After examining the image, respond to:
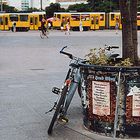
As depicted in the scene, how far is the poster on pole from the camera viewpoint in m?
6.64

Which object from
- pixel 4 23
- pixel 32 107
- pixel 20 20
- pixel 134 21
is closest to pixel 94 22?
pixel 20 20

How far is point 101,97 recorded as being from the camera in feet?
22.0

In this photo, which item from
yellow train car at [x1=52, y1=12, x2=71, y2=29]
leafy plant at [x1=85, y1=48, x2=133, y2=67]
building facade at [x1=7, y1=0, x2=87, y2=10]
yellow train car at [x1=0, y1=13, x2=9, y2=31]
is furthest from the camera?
building facade at [x1=7, y1=0, x2=87, y2=10]

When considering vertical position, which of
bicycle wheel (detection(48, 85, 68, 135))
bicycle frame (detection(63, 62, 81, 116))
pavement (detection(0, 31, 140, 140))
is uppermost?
bicycle frame (detection(63, 62, 81, 116))


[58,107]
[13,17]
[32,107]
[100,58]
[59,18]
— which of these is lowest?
[32,107]

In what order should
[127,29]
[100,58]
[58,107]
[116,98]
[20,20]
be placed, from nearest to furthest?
[116,98]
[58,107]
[100,58]
[127,29]
[20,20]

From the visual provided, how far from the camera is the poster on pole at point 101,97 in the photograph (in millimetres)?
6645

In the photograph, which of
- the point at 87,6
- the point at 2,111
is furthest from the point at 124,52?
the point at 87,6

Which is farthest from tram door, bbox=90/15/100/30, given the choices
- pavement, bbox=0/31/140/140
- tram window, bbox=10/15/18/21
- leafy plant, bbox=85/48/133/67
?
leafy plant, bbox=85/48/133/67

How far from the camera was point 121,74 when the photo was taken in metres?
6.52

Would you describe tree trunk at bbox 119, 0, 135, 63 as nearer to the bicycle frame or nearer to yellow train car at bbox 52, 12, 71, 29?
the bicycle frame

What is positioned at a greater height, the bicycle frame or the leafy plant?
the leafy plant

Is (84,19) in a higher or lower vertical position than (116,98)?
higher

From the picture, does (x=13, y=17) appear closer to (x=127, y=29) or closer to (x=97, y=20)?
(x=97, y=20)
